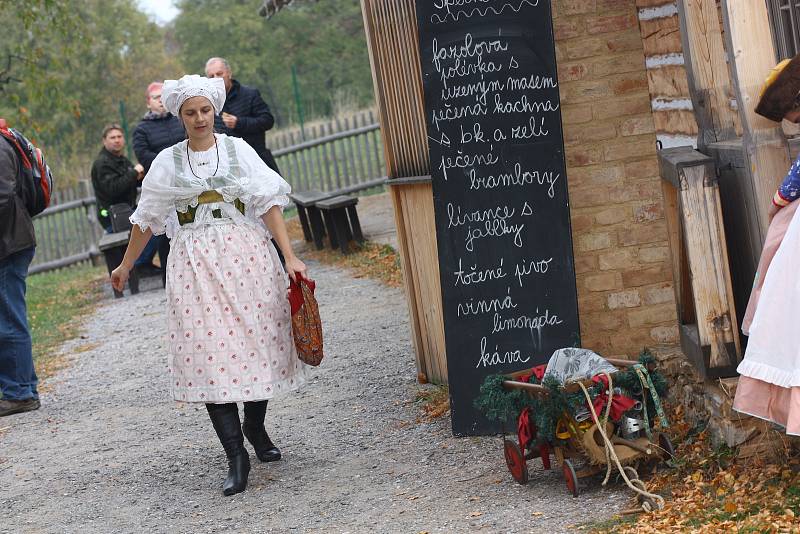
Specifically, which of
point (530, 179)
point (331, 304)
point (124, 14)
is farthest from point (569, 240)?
point (124, 14)

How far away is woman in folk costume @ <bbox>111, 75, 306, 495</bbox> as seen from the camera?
5.52 m

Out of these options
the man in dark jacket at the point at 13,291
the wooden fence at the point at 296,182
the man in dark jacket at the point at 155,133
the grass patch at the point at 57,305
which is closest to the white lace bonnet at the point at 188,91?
the man in dark jacket at the point at 13,291

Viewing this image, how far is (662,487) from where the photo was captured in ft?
15.3

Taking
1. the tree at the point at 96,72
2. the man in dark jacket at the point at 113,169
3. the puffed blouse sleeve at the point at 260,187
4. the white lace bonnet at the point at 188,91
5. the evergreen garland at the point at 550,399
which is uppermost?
the tree at the point at 96,72

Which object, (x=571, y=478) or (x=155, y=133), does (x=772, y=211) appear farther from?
(x=155, y=133)

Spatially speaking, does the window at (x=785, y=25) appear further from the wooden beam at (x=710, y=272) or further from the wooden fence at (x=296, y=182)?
the wooden fence at (x=296, y=182)

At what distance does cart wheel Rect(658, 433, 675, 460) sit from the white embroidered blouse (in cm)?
203

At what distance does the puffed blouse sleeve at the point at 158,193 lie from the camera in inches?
222

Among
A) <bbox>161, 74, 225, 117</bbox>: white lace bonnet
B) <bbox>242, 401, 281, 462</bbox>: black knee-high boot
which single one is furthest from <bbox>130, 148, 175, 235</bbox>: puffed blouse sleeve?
<bbox>242, 401, 281, 462</bbox>: black knee-high boot

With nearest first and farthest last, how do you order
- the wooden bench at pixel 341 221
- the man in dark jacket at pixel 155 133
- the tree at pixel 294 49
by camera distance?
the man in dark jacket at pixel 155 133, the wooden bench at pixel 341 221, the tree at pixel 294 49

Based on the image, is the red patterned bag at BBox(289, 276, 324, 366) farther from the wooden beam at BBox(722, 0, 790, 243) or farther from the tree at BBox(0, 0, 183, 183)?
the tree at BBox(0, 0, 183, 183)

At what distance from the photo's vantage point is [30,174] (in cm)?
801

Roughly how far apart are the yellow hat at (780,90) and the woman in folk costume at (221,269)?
2.26 metres

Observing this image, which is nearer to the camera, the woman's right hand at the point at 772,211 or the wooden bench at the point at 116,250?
the woman's right hand at the point at 772,211
